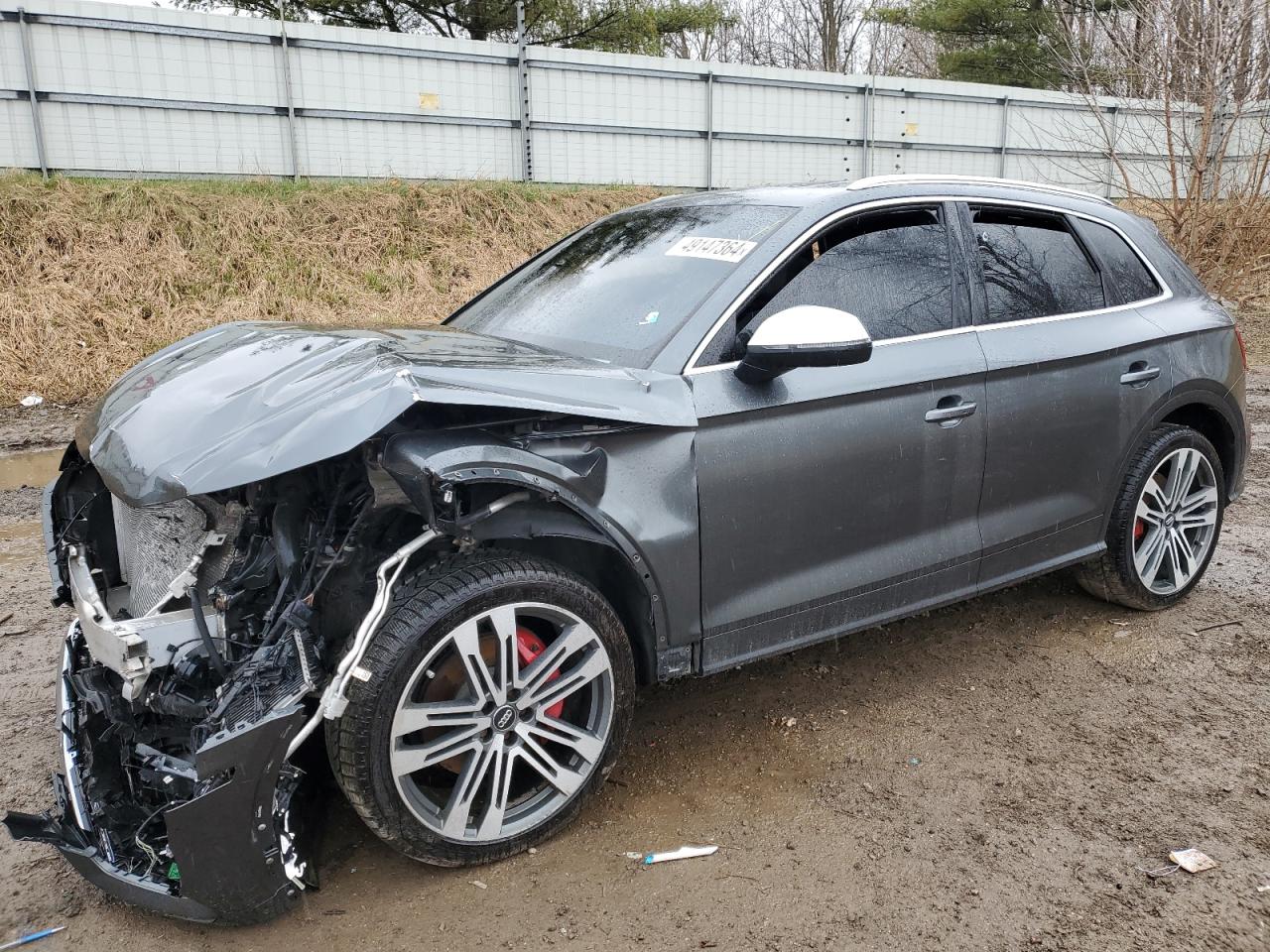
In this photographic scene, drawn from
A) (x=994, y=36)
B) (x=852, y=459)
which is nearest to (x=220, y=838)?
(x=852, y=459)

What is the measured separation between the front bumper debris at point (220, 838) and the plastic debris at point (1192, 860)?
228 centimetres

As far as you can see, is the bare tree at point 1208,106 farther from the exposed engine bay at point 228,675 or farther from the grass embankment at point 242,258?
the exposed engine bay at point 228,675

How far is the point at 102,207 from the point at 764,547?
10776 millimetres

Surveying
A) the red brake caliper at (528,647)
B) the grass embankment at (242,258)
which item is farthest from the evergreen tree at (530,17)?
the red brake caliper at (528,647)

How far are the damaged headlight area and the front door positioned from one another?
3.04ft

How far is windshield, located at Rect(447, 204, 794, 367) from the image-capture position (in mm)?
3121

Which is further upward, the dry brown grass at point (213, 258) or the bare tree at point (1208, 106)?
the bare tree at point (1208, 106)

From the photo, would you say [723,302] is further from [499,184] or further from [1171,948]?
[499,184]

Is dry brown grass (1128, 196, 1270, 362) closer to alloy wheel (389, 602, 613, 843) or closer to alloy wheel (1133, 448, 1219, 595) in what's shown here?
alloy wheel (1133, 448, 1219, 595)

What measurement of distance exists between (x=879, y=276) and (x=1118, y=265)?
1334mm

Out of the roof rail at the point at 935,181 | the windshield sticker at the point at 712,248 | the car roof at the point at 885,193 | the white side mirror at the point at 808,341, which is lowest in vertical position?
the white side mirror at the point at 808,341

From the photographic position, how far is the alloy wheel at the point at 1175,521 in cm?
412

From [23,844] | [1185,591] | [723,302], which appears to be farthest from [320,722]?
[1185,591]

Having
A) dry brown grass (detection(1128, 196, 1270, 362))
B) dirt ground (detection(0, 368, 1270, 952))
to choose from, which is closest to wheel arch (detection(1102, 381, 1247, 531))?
dirt ground (detection(0, 368, 1270, 952))
